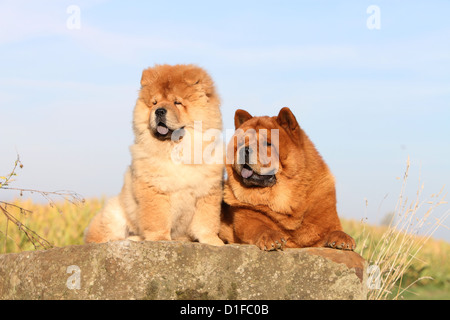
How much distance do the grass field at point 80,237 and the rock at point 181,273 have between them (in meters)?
1.69

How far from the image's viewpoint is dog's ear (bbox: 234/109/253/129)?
13.5ft

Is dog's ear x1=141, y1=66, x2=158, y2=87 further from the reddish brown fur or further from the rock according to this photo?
the rock

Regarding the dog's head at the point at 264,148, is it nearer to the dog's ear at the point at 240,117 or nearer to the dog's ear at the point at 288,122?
the dog's ear at the point at 288,122

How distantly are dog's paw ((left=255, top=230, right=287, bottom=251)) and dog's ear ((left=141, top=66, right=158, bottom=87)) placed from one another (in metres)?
1.53

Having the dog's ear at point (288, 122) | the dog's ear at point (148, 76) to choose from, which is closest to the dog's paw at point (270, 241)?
the dog's ear at point (288, 122)

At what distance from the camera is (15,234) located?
636 centimetres

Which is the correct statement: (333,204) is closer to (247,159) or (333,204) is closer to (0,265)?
(247,159)

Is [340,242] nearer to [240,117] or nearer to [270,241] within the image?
[270,241]

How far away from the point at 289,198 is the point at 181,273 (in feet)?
3.45

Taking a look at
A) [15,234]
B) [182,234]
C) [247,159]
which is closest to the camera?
[247,159]

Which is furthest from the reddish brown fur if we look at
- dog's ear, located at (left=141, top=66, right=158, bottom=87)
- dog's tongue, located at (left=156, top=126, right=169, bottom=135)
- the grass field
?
the grass field

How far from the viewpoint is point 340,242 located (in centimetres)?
374
